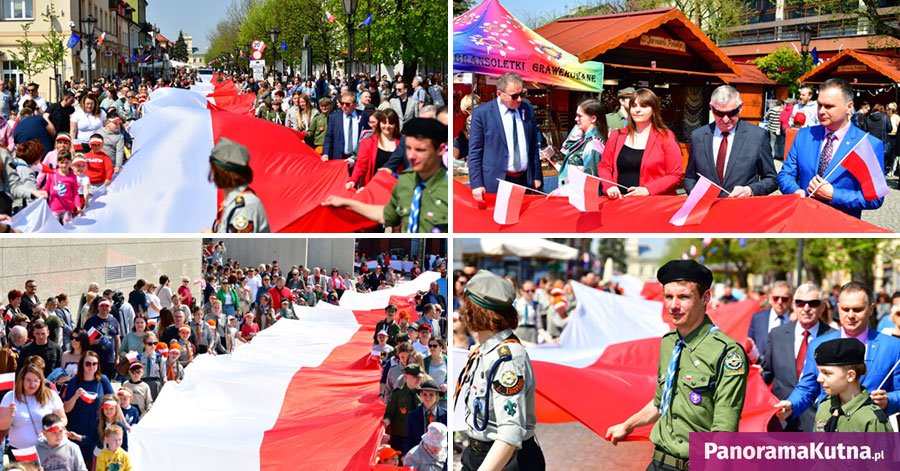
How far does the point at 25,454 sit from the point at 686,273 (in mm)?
3600

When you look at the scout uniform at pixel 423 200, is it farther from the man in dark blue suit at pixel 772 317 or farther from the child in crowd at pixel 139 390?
the man in dark blue suit at pixel 772 317

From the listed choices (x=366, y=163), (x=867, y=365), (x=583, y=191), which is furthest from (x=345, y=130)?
(x=867, y=365)

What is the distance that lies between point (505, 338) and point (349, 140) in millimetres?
2150

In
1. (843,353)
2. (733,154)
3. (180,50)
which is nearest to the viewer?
(843,353)

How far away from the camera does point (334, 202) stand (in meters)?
5.09

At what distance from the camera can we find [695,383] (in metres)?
3.70

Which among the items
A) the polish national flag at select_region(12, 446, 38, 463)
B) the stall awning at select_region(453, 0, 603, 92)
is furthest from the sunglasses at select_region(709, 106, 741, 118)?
the polish national flag at select_region(12, 446, 38, 463)

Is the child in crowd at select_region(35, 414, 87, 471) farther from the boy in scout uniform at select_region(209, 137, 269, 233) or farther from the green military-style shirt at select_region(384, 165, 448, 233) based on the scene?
the green military-style shirt at select_region(384, 165, 448, 233)

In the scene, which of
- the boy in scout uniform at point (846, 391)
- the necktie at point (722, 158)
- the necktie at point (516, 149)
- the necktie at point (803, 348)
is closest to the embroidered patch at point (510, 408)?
the boy in scout uniform at point (846, 391)

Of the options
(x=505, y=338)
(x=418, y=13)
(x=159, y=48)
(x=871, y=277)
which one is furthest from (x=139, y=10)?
(x=871, y=277)

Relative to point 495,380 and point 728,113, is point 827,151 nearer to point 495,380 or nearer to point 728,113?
point 728,113

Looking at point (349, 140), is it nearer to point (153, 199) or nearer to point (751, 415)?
point (153, 199)

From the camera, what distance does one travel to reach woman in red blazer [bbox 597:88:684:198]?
16.1ft

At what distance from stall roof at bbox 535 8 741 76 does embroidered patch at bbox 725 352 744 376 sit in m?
2.30
